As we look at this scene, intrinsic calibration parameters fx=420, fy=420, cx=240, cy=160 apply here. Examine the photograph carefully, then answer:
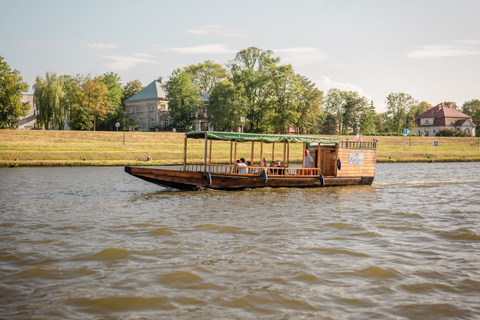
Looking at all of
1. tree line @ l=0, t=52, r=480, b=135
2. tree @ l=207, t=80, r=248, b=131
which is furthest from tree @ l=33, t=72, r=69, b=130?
tree @ l=207, t=80, r=248, b=131

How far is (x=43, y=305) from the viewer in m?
6.79

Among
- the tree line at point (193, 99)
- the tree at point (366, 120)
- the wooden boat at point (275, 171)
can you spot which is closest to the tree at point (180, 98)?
the tree line at point (193, 99)

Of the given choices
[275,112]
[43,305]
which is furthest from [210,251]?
[275,112]

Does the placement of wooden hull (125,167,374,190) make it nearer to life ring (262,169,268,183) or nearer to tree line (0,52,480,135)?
life ring (262,169,268,183)

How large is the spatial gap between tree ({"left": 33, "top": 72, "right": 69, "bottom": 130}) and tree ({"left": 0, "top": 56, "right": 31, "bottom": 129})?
7.46 ft

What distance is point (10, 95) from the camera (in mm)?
64375

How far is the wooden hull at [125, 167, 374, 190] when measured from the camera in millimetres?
21359

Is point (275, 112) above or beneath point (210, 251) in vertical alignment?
above

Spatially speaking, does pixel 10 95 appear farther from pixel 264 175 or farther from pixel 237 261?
pixel 237 261

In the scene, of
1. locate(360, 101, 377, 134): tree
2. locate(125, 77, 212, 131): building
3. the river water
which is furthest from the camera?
locate(360, 101, 377, 134): tree

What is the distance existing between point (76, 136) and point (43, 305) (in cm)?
5806

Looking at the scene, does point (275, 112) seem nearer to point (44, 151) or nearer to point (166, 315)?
point (44, 151)

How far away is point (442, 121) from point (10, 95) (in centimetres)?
10458

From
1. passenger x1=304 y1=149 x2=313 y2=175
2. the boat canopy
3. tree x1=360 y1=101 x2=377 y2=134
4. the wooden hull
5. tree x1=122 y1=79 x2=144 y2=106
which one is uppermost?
tree x1=122 y1=79 x2=144 y2=106
